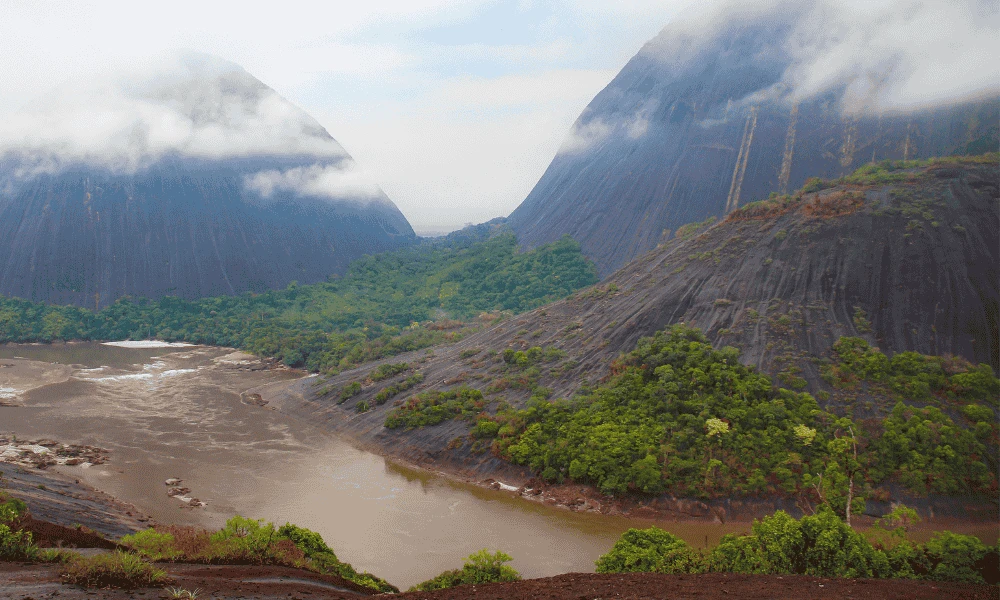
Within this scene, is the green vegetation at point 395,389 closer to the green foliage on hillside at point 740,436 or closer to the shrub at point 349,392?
the shrub at point 349,392

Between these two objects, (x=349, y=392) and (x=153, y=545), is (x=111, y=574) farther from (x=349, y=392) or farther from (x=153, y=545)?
(x=349, y=392)

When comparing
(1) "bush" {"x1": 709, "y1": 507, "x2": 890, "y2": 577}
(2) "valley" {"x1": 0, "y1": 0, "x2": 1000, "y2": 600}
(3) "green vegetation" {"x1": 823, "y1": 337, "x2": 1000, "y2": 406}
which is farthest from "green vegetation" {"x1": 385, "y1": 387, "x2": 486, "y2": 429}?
(1) "bush" {"x1": 709, "y1": 507, "x2": 890, "y2": 577}

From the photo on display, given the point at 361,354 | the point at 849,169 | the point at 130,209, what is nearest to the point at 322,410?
the point at 361,354

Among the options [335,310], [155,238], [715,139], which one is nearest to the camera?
[715,139]

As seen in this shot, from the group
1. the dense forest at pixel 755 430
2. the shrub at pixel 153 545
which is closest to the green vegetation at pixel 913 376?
the dense forest at pixel 755 430

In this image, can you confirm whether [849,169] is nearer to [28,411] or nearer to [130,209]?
[28,411]

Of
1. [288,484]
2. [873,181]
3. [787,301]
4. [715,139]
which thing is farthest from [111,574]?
[715,139]
